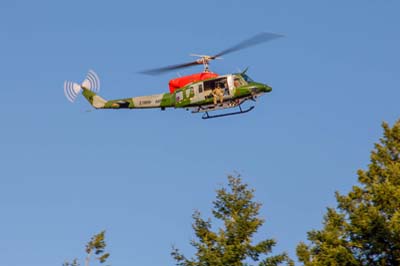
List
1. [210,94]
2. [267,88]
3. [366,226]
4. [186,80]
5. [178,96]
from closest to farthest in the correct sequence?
[366,226], [267,88], [210,94], [178,96], [186,80]

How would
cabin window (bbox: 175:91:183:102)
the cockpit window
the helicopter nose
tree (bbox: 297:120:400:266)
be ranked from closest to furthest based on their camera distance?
tree (bbox: 297:120:400:266)
the helicopter nose
the cockpit window
cabin window (bbox: 175:91:183:102)

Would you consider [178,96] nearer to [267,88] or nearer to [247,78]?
[247,78]

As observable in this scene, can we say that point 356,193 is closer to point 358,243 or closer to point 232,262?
point 358,243

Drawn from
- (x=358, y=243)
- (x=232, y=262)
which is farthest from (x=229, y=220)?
(x=358, y=243)

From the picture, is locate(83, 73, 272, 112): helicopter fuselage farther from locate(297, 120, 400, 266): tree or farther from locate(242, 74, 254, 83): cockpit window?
locate(297, 120, 400, 266): tree

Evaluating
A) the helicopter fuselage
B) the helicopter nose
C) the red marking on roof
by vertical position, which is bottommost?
the helicopter nose

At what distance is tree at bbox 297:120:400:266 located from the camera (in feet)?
167

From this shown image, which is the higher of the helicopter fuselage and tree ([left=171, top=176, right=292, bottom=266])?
the helicopter fuselage

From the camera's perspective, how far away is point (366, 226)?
168 feet

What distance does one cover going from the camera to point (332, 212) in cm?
5594

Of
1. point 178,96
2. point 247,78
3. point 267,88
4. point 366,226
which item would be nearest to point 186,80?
point 178,96

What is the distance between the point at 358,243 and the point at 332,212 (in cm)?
403

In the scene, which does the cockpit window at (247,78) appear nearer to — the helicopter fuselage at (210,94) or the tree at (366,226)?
the helicopter fuselage at (210,94)

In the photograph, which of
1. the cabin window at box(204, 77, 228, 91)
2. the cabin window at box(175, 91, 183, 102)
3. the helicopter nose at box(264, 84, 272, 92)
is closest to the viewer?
the helicopter nose at box(264, 84, 272, 92)
